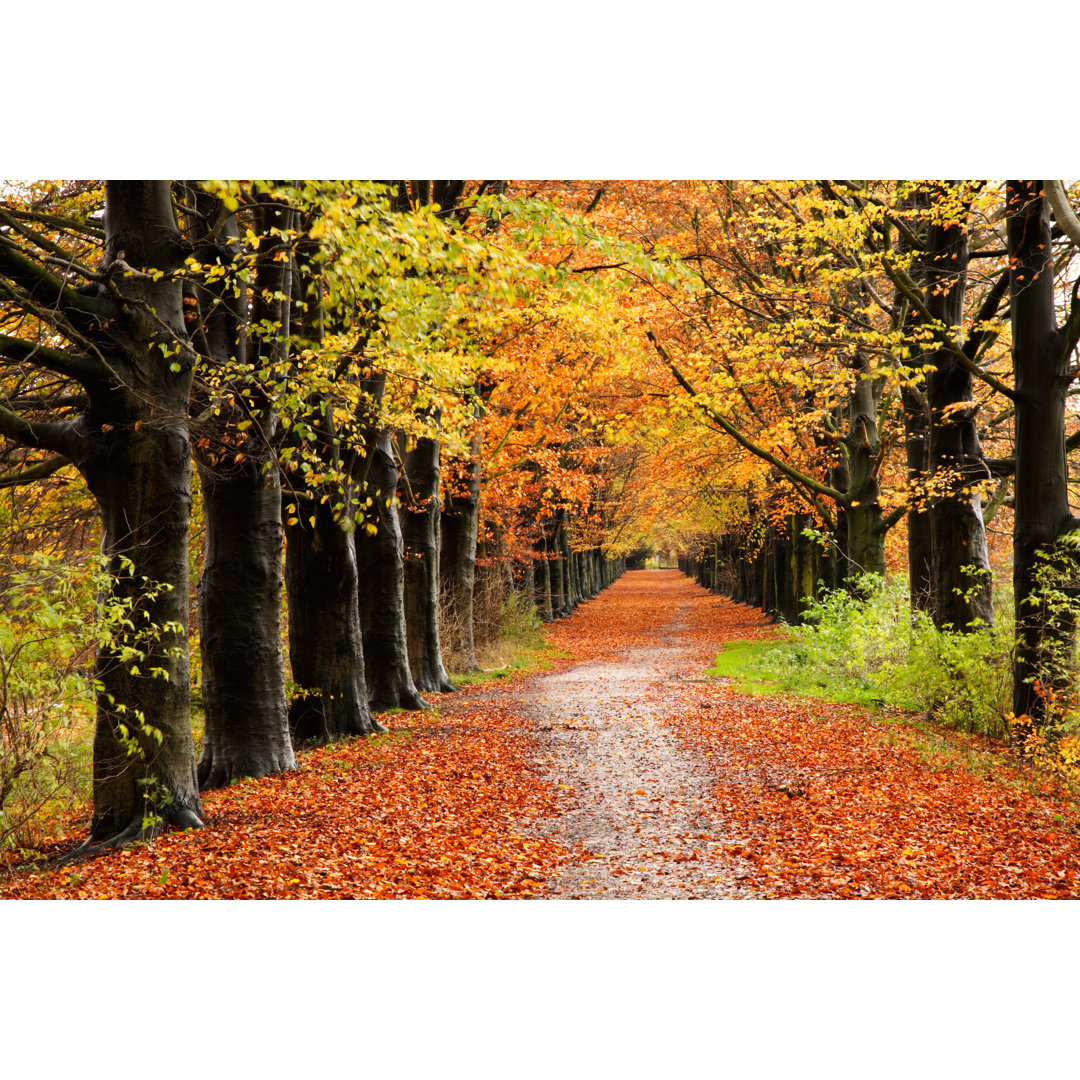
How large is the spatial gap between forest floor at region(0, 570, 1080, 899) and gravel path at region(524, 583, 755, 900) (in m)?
0.03

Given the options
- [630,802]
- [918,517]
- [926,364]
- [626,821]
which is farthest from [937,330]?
[626,821]

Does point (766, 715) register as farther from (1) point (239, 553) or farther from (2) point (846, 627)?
(1) point (239, 553)

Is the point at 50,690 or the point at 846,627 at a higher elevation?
the point at 50,690

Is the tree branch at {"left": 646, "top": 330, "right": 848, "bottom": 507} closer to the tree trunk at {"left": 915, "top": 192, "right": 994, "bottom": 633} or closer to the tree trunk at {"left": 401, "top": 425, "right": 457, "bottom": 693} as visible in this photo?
the tree trunk at {"left": 915, "top": 192, "right": 994, "bottom": 633}

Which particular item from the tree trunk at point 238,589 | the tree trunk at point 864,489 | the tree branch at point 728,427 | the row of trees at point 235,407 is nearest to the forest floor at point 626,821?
the tree trunk at point 238,589

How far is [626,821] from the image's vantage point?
7.72m

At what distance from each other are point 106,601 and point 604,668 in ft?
52.0

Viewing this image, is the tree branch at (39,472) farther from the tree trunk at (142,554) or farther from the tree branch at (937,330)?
the tree branch at (937,330)

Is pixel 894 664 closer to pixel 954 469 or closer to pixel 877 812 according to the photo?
pixel 954 469

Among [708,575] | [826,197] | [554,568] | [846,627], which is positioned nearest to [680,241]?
[826,197]

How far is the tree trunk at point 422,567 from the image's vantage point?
15938 mm

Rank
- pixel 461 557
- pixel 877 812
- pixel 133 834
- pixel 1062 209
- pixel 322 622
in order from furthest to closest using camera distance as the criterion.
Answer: pixel 461 557
pixel 322 622
pixel 1062 209
pixel 877 812
pixel 133 834

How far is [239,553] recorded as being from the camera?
9281 mm

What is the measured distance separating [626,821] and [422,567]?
29.4 feet
